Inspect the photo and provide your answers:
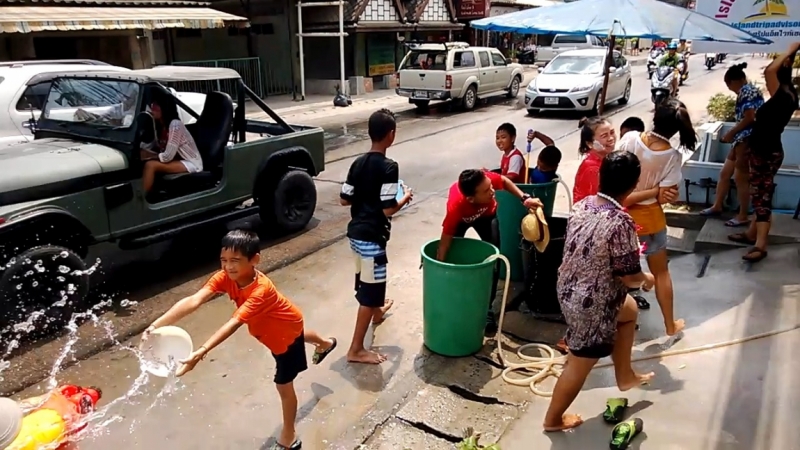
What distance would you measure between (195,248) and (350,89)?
14459mm

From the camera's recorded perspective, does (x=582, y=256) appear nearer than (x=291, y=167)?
Yes

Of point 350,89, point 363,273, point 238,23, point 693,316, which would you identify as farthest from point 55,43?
point 693,316

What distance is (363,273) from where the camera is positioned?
14.2 ft

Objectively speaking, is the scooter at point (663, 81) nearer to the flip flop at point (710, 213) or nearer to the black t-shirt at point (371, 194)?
the flip flop at point (710, 213)

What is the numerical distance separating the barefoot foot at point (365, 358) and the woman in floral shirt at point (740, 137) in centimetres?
397

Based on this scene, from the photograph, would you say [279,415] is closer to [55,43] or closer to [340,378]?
[340,378]

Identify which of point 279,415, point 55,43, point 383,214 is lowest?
point 279,415

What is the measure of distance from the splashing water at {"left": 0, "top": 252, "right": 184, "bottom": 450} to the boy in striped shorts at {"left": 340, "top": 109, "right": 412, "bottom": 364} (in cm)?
130

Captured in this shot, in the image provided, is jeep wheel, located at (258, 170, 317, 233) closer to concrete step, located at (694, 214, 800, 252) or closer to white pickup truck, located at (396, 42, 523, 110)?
concrete step, located at (694, 214, 800, 252)

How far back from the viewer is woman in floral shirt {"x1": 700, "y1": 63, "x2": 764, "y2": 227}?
19.3 feet

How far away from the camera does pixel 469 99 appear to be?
17.4 meters

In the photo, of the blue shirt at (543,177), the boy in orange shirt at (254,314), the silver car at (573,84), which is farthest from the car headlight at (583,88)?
the boy in orange shirt at (254,314)

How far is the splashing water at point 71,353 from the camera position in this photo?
3850mm

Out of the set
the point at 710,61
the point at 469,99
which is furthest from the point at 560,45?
the point at 469,99
